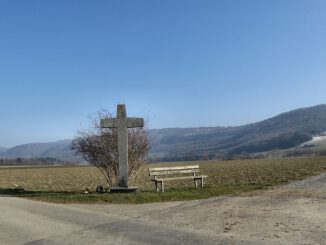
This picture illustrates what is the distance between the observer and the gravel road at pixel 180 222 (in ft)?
29.8

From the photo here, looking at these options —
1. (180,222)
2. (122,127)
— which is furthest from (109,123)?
(180,222)

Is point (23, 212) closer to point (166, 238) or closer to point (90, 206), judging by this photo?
point (90, 206)

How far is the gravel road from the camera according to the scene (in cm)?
907

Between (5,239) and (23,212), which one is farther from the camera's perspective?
(23,212)

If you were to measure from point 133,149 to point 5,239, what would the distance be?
1083cm

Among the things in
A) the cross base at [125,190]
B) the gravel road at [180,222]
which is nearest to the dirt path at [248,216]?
the gravel road at [180,222]

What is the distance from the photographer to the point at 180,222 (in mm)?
10805

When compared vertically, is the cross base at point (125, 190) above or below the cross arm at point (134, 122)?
below

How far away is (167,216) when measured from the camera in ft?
38.6

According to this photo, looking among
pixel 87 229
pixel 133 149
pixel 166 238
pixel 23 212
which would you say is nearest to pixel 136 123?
pixel 133 149

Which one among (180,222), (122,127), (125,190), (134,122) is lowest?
(180,222)

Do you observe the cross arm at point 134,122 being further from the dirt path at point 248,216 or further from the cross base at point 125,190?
the dirt path at point 248,216

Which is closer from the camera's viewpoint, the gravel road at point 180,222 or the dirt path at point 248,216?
the dirt path at point 248,216

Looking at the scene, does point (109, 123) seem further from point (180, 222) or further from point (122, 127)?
point (180, 222)
